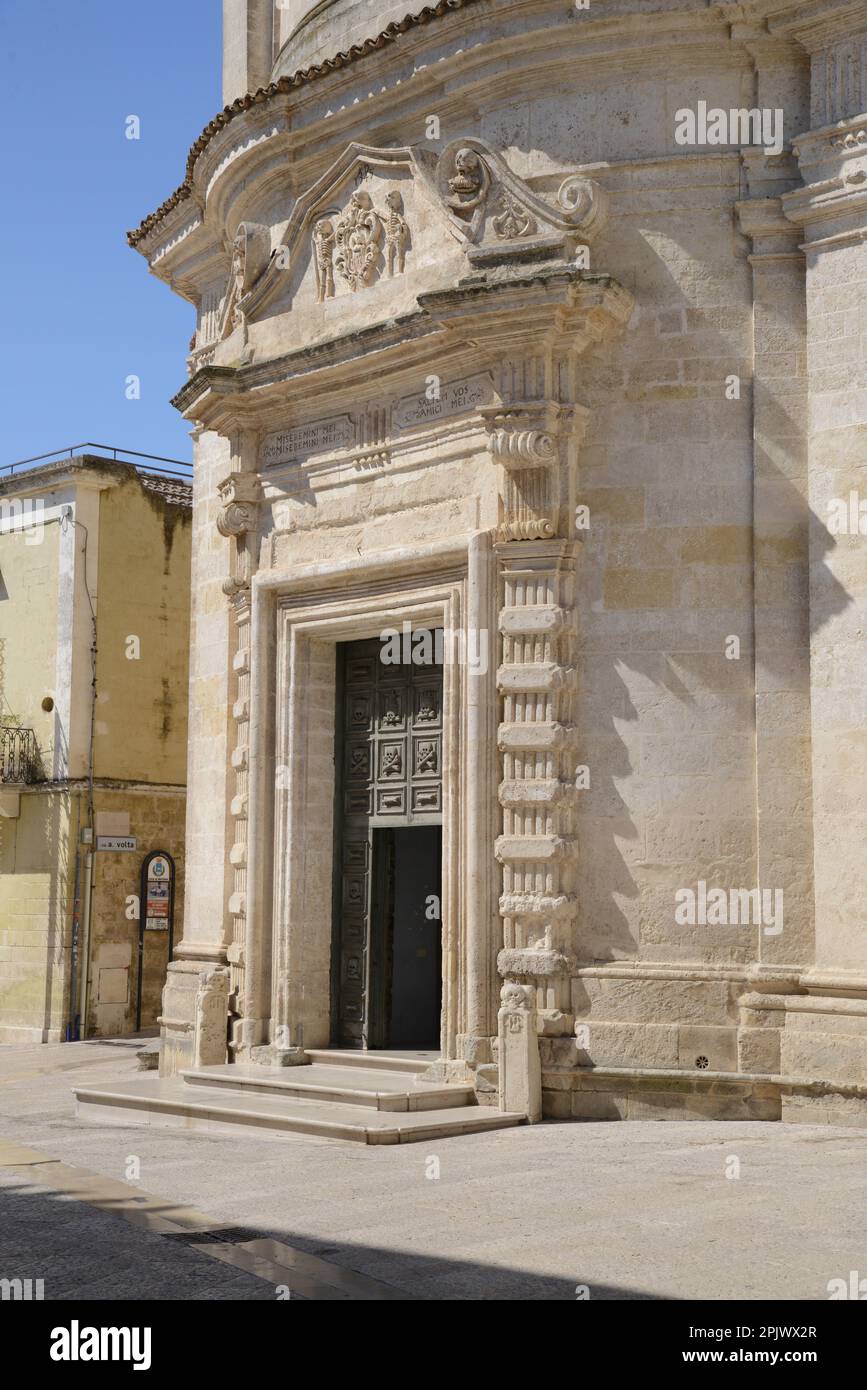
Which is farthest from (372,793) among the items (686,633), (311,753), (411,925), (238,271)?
(238,271)

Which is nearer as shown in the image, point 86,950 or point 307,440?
point 307,440

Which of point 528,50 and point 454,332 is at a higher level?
point 528,50

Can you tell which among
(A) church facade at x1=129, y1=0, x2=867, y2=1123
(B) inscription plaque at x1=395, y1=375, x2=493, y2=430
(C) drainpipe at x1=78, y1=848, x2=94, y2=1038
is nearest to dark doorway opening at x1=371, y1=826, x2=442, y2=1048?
(A) church facade at x1=129, y1=0, x2=867, y2=1123

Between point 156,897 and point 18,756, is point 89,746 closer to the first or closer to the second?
point 18,756

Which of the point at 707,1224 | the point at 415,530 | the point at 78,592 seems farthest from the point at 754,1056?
the point at 78,592

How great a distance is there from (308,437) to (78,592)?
10.1 meters

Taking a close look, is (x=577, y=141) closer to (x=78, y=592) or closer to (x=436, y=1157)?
(x=436, y=1157)

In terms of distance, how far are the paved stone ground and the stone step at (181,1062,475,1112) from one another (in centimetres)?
69

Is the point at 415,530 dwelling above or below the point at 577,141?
below

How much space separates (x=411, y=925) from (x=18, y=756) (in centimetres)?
1032

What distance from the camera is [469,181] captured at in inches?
462

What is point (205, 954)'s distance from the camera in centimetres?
1455

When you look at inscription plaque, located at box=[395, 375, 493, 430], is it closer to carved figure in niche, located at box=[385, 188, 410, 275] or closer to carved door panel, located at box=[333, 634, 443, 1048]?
carved figure in niche, located at box=[385, 188, 410, 275]

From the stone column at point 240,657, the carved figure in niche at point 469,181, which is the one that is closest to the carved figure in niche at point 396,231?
the carved figure in niche at point 469,181
